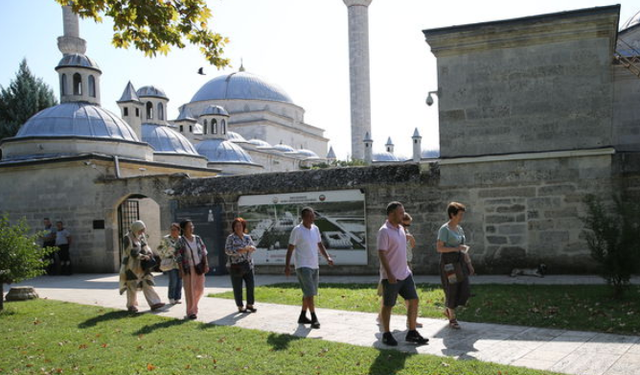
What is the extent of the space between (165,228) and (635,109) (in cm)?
1399

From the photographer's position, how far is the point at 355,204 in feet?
40.8

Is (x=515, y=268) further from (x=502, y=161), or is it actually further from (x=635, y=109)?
(x=635, y=109)

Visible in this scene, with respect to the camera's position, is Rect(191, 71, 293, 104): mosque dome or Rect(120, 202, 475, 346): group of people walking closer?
Rect(120, 202, 475, 346): group of people walking

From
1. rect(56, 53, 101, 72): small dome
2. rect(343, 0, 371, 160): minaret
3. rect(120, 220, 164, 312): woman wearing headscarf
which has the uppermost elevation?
rect(343, 0, 371, 160): minaret

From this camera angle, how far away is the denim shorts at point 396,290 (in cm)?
582

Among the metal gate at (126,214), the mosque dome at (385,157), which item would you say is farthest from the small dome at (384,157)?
the metal gate at (126,214)

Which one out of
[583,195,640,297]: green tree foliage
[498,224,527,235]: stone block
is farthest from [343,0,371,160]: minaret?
[583,195,640,297]: green tree foliage

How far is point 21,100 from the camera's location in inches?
1539

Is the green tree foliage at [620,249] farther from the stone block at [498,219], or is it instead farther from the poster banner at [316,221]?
the poster banner at [316,221]

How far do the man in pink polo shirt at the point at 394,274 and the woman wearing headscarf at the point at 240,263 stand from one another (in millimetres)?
3015

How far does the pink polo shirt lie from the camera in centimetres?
580

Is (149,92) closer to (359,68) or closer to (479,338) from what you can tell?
(359,68)

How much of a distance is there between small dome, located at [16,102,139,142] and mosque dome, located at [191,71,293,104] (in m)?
43.0

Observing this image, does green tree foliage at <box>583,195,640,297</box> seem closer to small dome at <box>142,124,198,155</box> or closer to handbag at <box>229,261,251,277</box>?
handbag at <box>229,261,251,277</box>
